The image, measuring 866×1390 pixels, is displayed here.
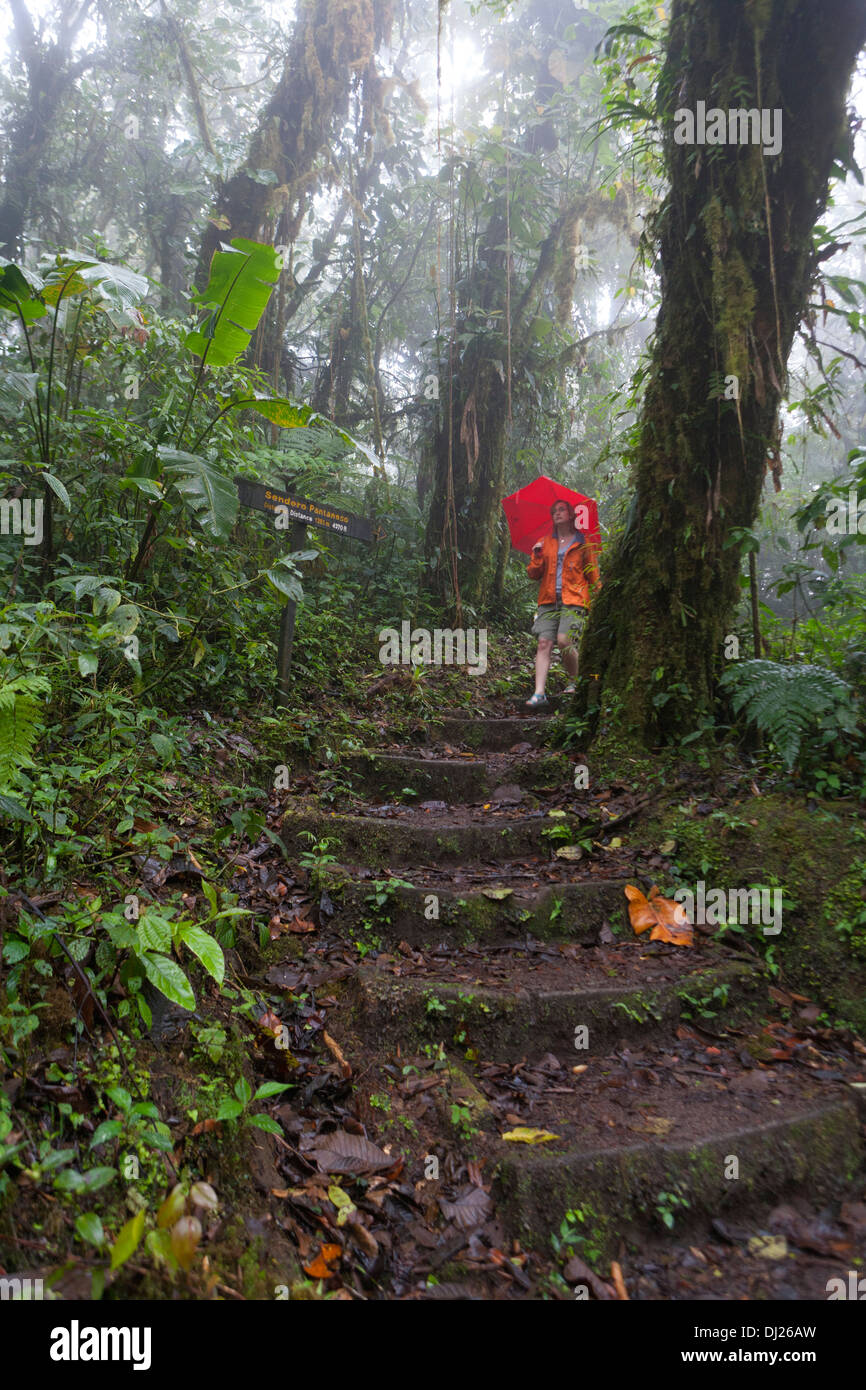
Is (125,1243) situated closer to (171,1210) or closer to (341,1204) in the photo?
(171,1210)

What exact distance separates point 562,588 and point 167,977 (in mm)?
5175

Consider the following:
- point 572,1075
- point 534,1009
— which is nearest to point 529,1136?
point 572,1075

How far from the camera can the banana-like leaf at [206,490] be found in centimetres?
398

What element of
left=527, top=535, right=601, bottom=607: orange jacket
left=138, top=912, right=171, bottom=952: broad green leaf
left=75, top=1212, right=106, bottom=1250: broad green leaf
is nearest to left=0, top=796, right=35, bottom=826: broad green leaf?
left=138, top=912, right=171, bottom=952: broad green leaf

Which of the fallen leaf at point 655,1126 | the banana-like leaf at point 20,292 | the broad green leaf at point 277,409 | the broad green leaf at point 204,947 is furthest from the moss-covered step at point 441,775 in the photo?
the banana-like leaf at point 20,292

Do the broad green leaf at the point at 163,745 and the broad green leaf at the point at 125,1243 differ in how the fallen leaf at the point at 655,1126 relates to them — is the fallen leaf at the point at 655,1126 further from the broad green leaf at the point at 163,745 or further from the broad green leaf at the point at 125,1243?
the broad green leaf at the point at 163,745

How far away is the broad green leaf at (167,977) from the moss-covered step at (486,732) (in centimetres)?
415

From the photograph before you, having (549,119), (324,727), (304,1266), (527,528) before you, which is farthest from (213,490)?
(549,119)

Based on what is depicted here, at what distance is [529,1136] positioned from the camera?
2373 millimetres

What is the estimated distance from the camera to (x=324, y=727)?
17.5 feet

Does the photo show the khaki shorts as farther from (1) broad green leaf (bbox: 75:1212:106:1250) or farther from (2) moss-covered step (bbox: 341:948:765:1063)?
(1) broad green leaf (bbox: 75:1212:106:1250)

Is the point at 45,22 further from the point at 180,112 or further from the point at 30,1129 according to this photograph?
the point at 30,1129

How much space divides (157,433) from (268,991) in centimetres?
353

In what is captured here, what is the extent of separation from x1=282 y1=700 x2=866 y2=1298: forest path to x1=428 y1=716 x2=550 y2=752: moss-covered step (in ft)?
5.80
